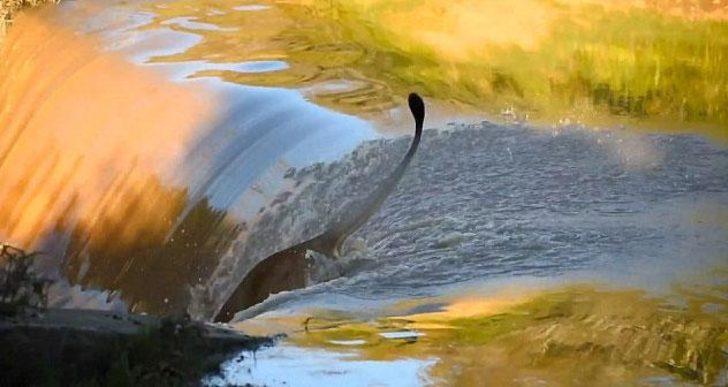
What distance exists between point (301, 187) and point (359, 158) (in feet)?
1.66

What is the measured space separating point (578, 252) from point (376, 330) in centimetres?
194

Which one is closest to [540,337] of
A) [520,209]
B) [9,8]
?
[520,209]

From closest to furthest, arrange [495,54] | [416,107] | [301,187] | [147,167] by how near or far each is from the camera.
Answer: [416,107], [301,187], [147,167], [495,54]

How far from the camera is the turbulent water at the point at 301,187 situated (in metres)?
7.41

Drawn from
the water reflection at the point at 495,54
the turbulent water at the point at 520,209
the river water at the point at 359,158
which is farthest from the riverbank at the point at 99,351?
the water reflection at the point at 495,54

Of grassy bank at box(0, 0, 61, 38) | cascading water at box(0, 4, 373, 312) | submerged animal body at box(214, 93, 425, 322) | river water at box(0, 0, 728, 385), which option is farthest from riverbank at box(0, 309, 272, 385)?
grassy bank at box(0, 0, 61, 38)

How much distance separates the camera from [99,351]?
4.26 metres

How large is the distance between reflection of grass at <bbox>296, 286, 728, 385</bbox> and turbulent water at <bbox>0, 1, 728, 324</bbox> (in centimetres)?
57

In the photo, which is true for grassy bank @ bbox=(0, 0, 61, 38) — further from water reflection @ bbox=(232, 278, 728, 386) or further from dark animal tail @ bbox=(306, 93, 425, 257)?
water reflection @ bbox=(232, 278, 728, 386)

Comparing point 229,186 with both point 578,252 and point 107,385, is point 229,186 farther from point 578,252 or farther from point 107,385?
point 107,385

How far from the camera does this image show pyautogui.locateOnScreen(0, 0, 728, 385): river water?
7.25 meters

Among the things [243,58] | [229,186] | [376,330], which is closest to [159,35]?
[243,58]

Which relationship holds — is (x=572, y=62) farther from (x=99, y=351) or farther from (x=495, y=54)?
(x=99, y=351)

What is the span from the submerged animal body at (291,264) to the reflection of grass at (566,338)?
4.58ft
